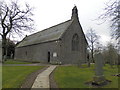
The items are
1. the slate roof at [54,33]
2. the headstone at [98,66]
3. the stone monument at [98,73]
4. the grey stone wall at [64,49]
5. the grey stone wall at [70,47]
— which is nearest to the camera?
the stone monument at [98,73]

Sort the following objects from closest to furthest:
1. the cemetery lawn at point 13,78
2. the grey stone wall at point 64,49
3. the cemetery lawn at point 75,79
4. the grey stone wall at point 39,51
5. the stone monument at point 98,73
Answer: the cemetery lawn at point 13,78 → the cemetery lawn at point 75,79 → the stone monument at point 98,73 → the grey stone wall at point 64,49 → the grey stone wall at point 39,51

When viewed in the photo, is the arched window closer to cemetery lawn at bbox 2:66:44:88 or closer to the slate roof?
the slate roof

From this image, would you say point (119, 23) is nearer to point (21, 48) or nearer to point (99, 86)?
point (99, 86)

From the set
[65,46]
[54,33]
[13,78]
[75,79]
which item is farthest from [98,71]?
[54,33]

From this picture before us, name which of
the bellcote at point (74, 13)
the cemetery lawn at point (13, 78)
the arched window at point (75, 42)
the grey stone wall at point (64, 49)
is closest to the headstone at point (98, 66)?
the cemetery lawn at point (13, 78)

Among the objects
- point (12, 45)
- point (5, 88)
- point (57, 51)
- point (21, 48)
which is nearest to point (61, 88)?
point (5, 88)

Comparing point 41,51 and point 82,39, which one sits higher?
point 82,39

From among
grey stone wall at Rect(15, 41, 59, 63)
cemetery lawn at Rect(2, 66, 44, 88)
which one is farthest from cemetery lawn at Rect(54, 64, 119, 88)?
grey stone wall at Rect(15, 41, 59, 63)

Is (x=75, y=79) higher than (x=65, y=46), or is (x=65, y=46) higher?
(x=65, y=46)

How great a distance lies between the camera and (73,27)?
Result: 28.7 meters

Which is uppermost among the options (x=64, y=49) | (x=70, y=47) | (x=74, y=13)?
(x=74, y=13)

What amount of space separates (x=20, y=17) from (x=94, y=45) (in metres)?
29.2

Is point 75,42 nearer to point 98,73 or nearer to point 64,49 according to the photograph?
point 64,49

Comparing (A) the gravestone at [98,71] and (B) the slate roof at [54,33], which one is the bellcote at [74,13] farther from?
(A) the gravestone at [98,71]
